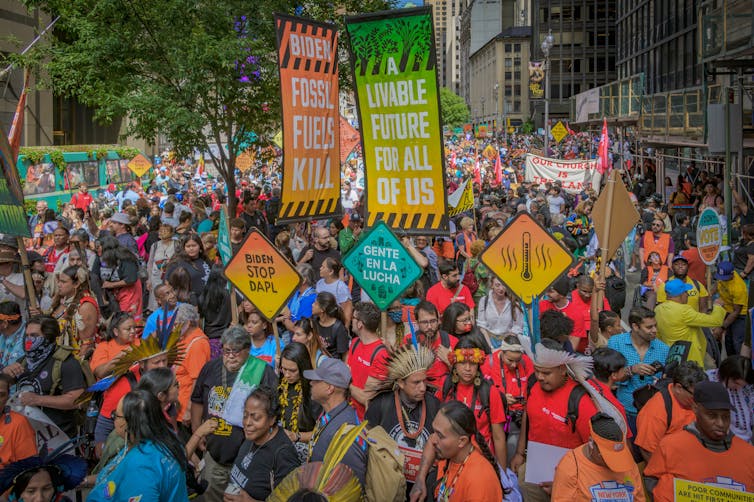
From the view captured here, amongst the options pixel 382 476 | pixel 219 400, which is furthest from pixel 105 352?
pixel 382 476

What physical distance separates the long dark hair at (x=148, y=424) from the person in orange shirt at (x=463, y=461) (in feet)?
4.77

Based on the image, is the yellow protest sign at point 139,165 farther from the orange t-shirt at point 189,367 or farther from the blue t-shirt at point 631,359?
the blue t-shirt at point 631,359

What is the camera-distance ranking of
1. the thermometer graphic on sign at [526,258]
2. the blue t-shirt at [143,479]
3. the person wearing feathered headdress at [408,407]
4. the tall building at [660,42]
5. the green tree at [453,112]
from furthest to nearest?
the green tree at [453,112] → the tall building at [660,42] → the thermometer graphic on sign at [526,258] → the person wearing feathered headdress at [408,407] → the blue t-shirt at [143,479]

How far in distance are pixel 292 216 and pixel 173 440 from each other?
173 inches

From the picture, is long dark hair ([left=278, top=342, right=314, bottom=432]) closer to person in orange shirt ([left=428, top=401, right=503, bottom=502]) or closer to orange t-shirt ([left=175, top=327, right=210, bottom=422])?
orange t-shirt ([left=175, top=327, right=210, bottom=422])

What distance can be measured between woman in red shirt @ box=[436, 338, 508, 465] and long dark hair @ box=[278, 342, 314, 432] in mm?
1050

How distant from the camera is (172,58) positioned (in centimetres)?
1644

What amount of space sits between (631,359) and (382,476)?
2992mm

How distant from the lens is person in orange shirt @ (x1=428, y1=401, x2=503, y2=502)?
4.39 meters

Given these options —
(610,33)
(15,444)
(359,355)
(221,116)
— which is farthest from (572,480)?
(610,33)

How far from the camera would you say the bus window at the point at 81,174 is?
1085 inches

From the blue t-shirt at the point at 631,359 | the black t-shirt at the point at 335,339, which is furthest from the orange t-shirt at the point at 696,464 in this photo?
the black t-shirt at the point at 335,339

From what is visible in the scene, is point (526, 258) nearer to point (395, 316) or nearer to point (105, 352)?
point (395, 316)

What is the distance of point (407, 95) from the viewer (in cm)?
764
